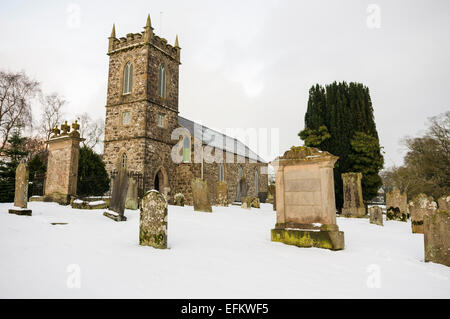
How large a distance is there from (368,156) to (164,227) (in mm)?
15368

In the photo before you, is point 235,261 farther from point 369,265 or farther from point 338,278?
point 369,265

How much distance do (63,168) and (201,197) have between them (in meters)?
6.28

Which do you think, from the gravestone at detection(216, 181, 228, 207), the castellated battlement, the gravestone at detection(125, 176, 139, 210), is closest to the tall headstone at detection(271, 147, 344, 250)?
the gravestone at detection(125, 176, 139, 210)

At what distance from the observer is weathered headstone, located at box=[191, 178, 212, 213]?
11.9m

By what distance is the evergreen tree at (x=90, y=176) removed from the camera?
16.1 m

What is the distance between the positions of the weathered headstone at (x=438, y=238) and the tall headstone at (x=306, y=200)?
1.52 metres

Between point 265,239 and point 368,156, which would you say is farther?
point 368,156

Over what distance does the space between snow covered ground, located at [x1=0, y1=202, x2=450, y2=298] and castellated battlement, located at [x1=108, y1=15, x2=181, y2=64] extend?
16.6 m

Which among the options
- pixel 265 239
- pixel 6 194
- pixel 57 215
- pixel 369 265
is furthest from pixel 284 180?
pixel 6 194

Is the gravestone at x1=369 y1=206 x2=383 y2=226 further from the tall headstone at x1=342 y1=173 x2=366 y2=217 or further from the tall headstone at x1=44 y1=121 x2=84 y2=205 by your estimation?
the tall headstone at x1=44 y1=121 x2=84 y2=205

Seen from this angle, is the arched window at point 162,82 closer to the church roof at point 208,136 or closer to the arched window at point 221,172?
the church roof at point 208,136

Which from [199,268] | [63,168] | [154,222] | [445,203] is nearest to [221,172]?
[63,168]
